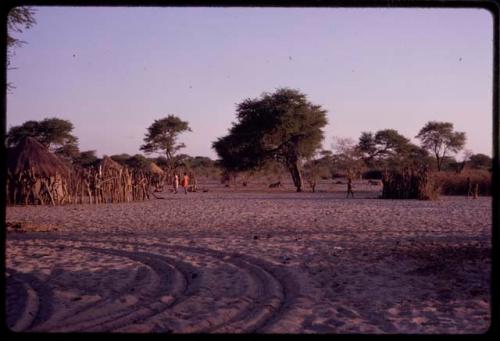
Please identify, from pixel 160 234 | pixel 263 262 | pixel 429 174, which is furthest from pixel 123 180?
pixel 263 262

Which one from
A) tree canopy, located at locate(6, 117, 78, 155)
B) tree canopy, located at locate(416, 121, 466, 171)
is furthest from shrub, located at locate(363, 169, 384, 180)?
tree canopy, located at locate(6, 117, 78, 155)

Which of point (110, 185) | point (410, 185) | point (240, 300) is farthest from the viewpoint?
point (410, 185)

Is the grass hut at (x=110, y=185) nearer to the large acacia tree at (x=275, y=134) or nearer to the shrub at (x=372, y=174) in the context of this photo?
the large acacia tree at (x=275, y=134)

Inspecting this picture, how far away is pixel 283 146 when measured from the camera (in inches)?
1345

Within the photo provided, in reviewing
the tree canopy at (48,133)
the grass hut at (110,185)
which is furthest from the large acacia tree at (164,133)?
the grass hut at (110,185)

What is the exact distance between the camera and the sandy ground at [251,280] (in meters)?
3.97

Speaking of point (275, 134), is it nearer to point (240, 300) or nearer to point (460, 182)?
point (460, 182)

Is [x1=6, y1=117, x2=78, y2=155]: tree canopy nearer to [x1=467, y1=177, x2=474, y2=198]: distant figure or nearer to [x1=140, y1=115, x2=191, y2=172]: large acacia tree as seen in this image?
[x1=140, y1=115, x2=191, y2=172]: large acacia tree

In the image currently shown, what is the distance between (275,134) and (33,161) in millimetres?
18446

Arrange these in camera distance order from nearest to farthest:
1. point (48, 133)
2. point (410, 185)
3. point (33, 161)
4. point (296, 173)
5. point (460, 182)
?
point (33, 161), point (410, 185), point (460, 182), point (296, 173), point (48, 133)

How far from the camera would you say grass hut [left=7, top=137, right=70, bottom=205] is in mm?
18266

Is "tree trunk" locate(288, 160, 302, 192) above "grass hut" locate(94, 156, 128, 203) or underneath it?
above

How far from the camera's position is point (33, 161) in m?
19.2

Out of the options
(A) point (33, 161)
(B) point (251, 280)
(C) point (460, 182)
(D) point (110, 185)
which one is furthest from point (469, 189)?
(B) point (251, 280)
